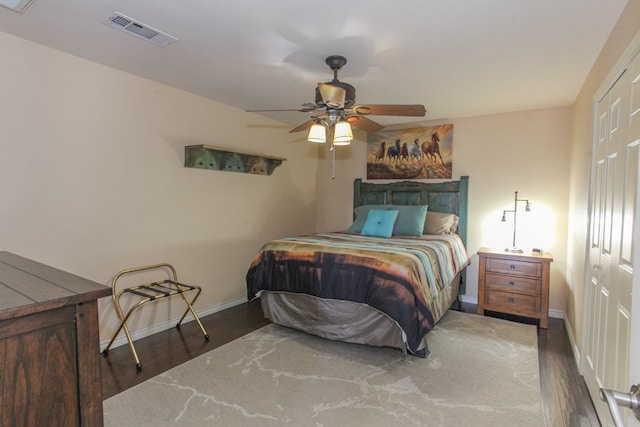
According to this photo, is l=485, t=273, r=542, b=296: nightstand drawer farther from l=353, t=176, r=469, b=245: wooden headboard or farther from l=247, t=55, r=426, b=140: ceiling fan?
l=247, t=55, r=426, b=140: ceiling fan

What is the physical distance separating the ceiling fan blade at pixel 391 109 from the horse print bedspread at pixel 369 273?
1120mm

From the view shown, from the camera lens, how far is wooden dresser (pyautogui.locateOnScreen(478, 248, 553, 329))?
348 centimetres

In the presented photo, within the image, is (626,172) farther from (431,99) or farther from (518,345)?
(431,99)

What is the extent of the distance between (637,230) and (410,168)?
411cm

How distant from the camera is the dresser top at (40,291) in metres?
0.98

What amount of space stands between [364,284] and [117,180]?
2279 millimetres

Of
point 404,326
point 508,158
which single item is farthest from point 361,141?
point 404,326

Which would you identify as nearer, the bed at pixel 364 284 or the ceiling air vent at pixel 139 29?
the ceiling air vent at pixel 139 29

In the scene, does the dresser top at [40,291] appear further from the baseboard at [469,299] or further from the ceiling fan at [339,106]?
the baseboard at [469,299]

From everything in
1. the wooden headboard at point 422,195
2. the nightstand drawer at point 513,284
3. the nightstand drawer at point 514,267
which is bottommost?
the nightstand drawer at point 513,284

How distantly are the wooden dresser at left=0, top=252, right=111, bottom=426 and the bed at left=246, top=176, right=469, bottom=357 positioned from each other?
194 cm

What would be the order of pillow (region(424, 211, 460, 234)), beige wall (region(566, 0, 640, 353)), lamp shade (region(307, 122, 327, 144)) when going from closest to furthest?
beige wall (region(566, 0, 640, 353))
lamp shade (region(307, 122, 327, 144))
pillow (region(424, 211, 460, 234))

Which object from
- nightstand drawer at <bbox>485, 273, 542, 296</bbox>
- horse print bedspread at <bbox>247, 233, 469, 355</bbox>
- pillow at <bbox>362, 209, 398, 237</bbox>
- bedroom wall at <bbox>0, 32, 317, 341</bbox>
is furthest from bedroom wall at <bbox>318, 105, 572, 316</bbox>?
bedroom wall at <bbox>0, 32, 317, 341</bbox>

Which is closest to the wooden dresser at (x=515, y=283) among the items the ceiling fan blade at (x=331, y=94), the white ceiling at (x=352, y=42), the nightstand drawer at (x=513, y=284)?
the nightstand drawer at (x=513, y=284)
